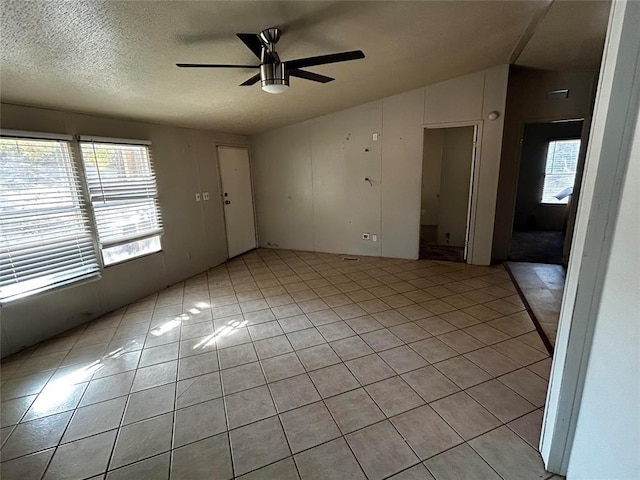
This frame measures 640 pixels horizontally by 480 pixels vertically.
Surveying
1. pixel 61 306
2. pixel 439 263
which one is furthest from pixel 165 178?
pixel 439 263

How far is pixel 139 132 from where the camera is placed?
3.57 m

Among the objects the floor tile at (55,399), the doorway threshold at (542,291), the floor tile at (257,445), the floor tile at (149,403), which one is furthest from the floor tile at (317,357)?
the doorway threshold at (542,291)

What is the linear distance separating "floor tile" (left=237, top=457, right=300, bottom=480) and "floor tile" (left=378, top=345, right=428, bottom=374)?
0.99 meters

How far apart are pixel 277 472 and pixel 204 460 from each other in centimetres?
40

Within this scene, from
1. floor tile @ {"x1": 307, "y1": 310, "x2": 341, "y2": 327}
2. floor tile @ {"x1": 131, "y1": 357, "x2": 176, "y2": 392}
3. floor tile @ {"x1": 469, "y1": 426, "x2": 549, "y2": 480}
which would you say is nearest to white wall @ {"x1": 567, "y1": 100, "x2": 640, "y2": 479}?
floor tile @ {"x1": 469, "y1": 426, "x2": 549, "y2": 480}

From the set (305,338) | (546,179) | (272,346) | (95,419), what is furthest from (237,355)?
(546,179)

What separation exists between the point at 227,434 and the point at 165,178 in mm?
3294

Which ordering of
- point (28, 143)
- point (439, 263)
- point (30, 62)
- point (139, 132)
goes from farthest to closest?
point (439, 263) → point (139, 132) → point (28, 143) → point (30, 62)

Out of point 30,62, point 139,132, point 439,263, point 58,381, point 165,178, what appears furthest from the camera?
point 439,263

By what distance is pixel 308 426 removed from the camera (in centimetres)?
173

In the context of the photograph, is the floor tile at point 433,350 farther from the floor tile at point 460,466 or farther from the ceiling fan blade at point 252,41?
the ceiling fan blade at point 252,41

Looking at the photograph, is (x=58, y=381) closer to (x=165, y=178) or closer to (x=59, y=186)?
(x=59, y=186)

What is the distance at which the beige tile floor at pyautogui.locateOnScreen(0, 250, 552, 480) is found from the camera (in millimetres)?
1534

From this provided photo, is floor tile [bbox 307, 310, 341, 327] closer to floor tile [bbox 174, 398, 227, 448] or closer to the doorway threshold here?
floor tile [bbox 174, 398, 227, 448]
